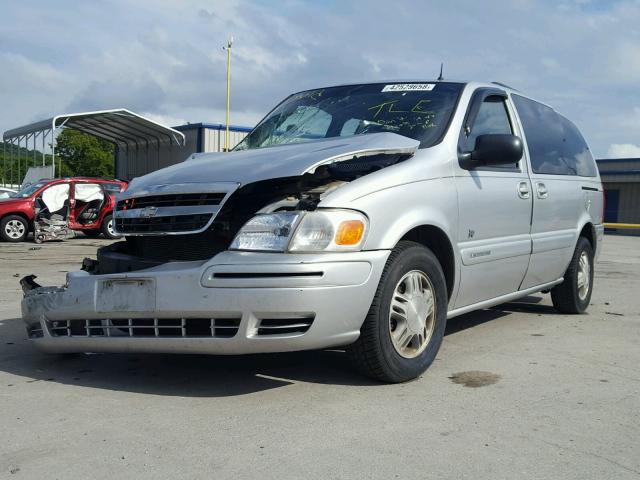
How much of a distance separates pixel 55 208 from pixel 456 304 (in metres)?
14.4

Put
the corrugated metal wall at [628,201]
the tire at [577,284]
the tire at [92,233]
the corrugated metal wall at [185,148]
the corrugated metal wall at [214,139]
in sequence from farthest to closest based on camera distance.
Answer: the corrugated metal wall at [628,201], the corrugated metal wall at [185,148], the corrugated metal wall at [214,139], the tire at [92,233], the tire at [577,284]

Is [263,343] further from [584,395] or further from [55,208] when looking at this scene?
[55,208]

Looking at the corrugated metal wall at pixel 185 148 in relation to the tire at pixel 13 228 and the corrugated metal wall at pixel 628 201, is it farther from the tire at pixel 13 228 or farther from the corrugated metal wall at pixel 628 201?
the corrugated metal wall at pixel 628 201

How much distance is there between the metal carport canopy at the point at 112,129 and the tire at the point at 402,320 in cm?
2412

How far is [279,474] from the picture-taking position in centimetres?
272

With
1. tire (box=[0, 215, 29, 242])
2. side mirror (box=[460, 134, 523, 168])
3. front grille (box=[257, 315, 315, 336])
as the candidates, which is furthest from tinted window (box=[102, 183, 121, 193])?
front grille (box=[257, 315, 315, 336])

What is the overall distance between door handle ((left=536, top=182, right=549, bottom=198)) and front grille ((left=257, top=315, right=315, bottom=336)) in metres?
2.68

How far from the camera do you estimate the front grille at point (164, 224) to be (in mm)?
3783

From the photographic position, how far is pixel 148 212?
158 inches

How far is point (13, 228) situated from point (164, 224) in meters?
14.0

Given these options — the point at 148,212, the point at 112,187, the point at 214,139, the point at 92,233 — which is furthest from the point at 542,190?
the point at 214,139

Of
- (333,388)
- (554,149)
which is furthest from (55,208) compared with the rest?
(333,388)

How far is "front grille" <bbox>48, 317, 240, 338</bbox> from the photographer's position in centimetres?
360

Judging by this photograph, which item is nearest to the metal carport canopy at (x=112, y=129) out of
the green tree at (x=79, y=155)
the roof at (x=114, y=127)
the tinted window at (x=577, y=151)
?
the roof at (x=114, y=127)
